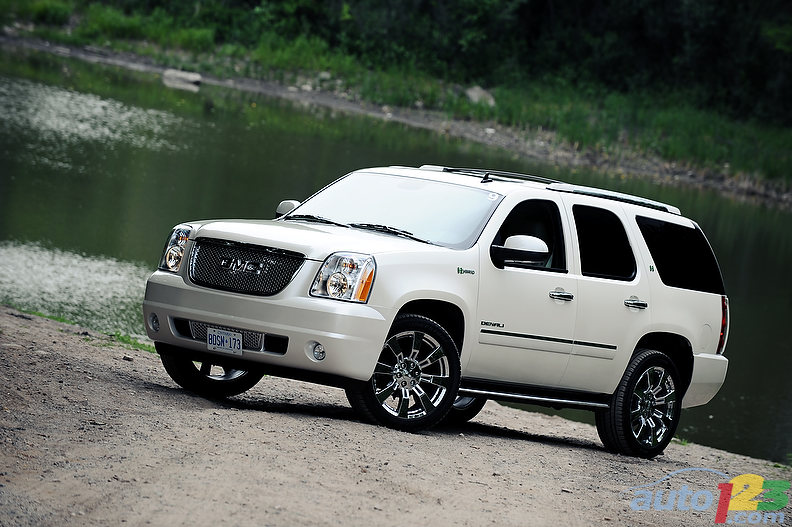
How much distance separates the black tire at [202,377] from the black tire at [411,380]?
1.13 m

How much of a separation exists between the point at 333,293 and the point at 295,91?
47.7 meters

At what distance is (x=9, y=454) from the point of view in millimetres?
6906

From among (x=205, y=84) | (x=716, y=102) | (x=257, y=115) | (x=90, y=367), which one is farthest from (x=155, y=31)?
(x=90, y=367)

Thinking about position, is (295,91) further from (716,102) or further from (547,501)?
(547,501)

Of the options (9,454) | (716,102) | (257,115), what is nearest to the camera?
(9,454)

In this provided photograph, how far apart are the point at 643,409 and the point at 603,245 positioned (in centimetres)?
150

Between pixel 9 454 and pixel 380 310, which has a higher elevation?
pixel 380 310

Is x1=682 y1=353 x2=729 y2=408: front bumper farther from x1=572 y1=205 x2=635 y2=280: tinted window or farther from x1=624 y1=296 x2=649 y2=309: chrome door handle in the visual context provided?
x1=572 y1=205 x2=635 y2=280: tinted window

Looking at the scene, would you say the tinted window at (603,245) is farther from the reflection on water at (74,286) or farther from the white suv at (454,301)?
the reflection on water at (74,286)

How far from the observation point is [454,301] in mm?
8852

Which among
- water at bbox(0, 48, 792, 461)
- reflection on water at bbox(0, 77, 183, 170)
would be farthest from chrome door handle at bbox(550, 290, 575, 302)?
reflection on water at bbox(0, 77, 183, 170)

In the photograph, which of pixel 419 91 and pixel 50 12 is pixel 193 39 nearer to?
pixel 50 12

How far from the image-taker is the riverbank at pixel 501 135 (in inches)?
1943

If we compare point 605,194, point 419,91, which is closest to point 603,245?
point 605,194
